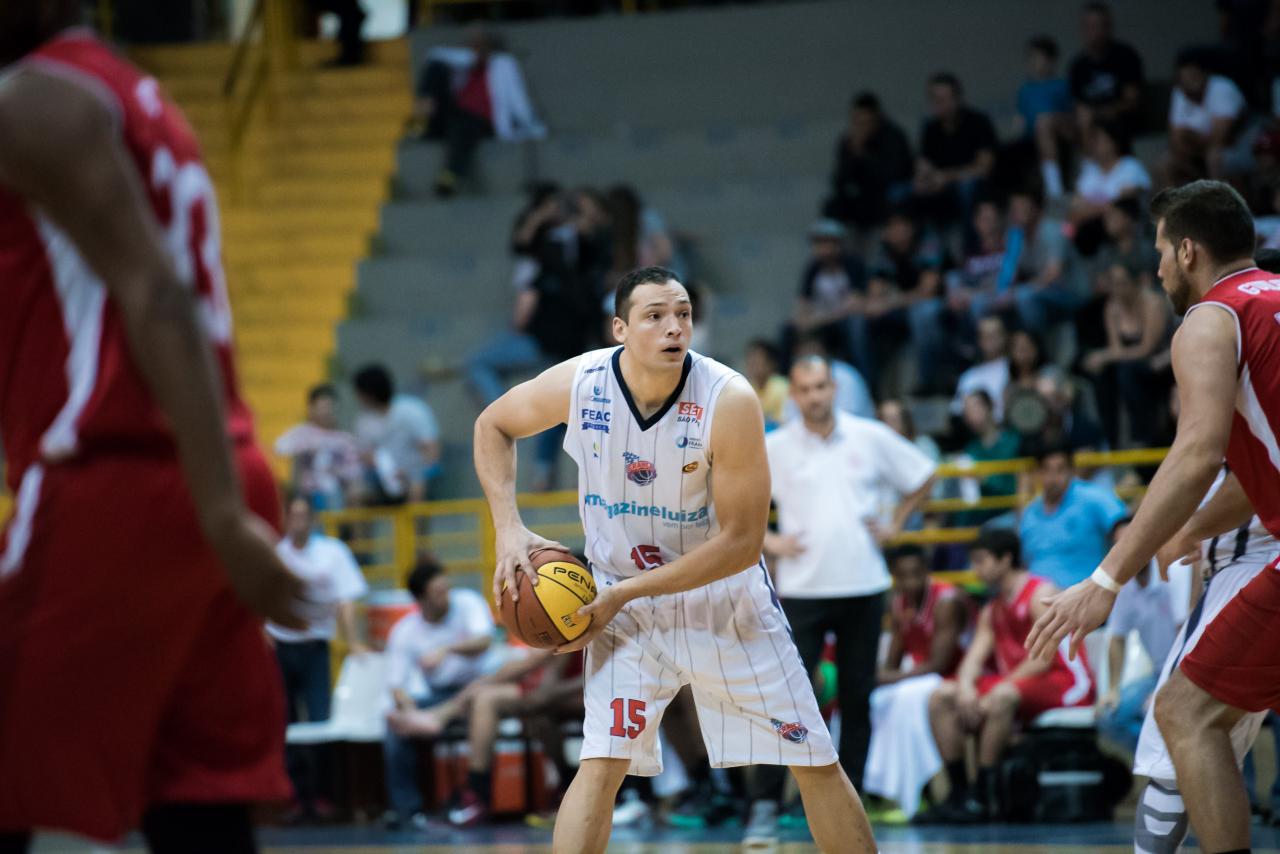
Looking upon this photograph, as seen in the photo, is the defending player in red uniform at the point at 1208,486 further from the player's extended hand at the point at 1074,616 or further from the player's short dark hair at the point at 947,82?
the player's short dark hair at the point at 947,82

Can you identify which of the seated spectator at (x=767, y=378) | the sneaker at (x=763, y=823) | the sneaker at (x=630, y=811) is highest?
the seated spectator at (x=767, y=378)

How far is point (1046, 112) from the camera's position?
45.6 ft

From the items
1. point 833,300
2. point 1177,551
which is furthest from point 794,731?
point 833,300

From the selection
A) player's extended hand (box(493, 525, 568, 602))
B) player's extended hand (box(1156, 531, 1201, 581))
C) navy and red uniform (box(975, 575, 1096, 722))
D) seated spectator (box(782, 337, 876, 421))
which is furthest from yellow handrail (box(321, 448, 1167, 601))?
player's extended hand (box(493, 525, 568, 602))

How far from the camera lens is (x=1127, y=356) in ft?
37.1

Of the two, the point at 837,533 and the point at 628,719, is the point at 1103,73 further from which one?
the point at 628,719

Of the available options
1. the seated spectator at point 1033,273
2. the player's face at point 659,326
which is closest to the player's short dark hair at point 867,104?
the seated spectator at point 1033,273

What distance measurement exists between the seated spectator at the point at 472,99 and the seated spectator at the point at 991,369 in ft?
20.0

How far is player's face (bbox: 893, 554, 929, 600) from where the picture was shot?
10094mm

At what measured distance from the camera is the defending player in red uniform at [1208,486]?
441cm

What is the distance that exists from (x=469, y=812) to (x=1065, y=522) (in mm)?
3940

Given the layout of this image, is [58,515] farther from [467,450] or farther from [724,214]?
[724,214]

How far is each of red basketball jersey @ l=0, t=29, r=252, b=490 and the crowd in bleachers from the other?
727cm

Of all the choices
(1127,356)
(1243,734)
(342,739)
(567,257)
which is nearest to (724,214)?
(567,257)
